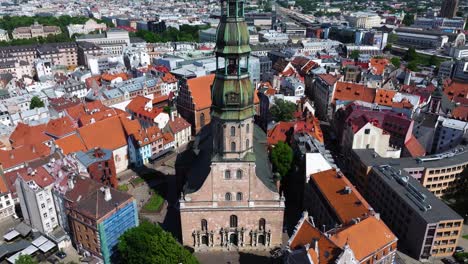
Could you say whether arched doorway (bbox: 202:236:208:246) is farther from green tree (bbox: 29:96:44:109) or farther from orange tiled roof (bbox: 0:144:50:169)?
green tree (bbox: 29:96:44:109)

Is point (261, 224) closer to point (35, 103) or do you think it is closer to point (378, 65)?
point (35, 103)

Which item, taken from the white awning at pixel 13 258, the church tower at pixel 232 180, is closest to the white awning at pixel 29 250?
the white awning at pixel 13 258

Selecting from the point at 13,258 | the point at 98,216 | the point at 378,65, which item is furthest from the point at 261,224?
the point at 378,65

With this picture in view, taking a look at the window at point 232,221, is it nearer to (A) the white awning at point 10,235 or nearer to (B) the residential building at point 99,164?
(B) the residential building at point 99,164

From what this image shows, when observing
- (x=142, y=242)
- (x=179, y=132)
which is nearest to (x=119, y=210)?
(x=142, y=242)

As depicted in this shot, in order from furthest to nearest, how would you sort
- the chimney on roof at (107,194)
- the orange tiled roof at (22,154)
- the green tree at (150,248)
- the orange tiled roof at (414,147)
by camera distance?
the orange tiled roof at (414,147), the orange tiled roof at (22,154), the chimney on roof at (107,194), the green tree at (150,248)

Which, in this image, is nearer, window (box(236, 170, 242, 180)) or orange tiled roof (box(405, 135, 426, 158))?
window (box(236, 170, 242, 180))

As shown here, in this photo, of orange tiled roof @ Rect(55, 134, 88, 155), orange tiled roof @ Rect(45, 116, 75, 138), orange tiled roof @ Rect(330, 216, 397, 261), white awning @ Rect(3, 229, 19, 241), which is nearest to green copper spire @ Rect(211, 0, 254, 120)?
orange tiled roof @ Rect(330, 216, 397, 261)

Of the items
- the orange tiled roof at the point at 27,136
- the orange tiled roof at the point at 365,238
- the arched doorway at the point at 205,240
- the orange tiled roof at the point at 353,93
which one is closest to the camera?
the orange tiled roof at the point at 365,238
